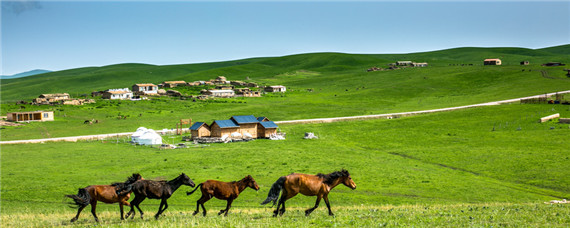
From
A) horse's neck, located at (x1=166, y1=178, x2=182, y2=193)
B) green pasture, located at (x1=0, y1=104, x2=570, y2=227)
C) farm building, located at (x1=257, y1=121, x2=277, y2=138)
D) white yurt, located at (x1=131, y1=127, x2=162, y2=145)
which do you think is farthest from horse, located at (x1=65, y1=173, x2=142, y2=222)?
farm building, located at (x1=257, y1=121, x2=277, y2=138)

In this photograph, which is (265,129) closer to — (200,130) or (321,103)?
(200,130)

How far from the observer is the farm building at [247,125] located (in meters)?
71.1

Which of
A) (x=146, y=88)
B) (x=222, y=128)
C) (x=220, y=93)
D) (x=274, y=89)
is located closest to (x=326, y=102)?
(x=274, y=89)

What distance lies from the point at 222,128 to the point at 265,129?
6612 millimetres

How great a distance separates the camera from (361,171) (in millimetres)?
46438

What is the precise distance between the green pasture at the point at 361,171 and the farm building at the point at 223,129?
480 cm

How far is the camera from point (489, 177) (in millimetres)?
44969

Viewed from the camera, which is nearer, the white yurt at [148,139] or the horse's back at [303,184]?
the horse's back at [303,184]

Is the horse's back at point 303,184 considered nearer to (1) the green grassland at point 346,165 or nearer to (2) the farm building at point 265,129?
(1) the green grassland at point 346,165

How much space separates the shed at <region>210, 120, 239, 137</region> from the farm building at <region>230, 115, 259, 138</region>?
2.22 ft

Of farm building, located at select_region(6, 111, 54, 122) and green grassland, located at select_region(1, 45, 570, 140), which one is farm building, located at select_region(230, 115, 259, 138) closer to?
green grassland, located at select_region(1, 45, 570, 140)

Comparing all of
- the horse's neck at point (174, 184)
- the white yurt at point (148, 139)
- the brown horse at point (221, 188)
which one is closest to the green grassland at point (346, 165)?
the brown horse at point (221, 188)

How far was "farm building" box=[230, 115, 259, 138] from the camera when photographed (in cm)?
7107

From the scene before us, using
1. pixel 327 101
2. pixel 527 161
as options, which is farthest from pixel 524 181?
pixel 327 101
